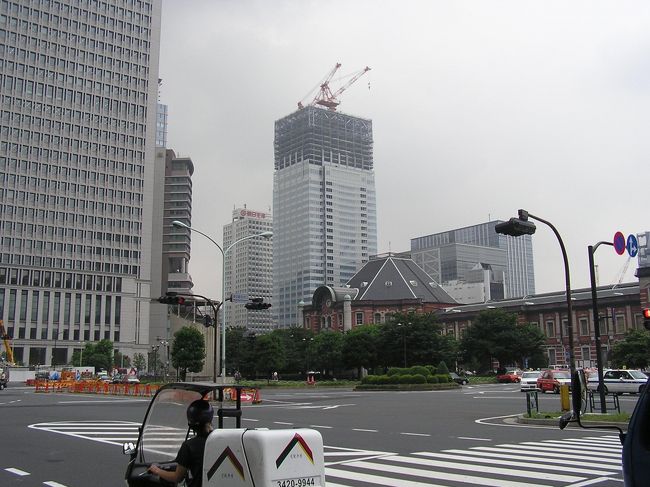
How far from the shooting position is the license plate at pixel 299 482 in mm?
4760

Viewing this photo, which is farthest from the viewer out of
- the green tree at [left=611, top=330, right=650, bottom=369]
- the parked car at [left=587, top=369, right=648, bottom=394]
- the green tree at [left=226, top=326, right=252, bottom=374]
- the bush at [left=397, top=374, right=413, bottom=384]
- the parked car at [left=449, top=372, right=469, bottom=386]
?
the green tree at [left=226, top=326, right=252, bottom=374]

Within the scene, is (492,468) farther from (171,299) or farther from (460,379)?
(460,379)

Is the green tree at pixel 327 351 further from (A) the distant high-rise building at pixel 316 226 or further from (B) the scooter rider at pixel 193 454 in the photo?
(A) the distant high-rise building at pixel 316 226

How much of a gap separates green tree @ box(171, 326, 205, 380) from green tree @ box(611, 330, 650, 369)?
44.8m

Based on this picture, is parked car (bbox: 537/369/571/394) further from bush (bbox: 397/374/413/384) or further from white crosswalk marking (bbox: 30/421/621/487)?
white crosswalk marking (bbox: 30/421/621/487)

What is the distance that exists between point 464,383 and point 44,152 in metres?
82.8

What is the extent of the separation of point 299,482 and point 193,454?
1281 mm

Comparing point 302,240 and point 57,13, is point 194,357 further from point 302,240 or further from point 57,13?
point 302,240

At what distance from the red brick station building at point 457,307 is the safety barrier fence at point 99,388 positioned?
4715 cm

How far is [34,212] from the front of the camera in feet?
356

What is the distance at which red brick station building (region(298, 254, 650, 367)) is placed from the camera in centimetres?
8744

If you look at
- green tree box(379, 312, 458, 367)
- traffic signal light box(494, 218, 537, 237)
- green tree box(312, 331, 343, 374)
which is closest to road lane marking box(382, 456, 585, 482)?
traffic signal light box(494, 218, 537, 237)

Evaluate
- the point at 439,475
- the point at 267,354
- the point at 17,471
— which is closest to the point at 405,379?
the point at 267,354

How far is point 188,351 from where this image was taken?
73.6 metres
